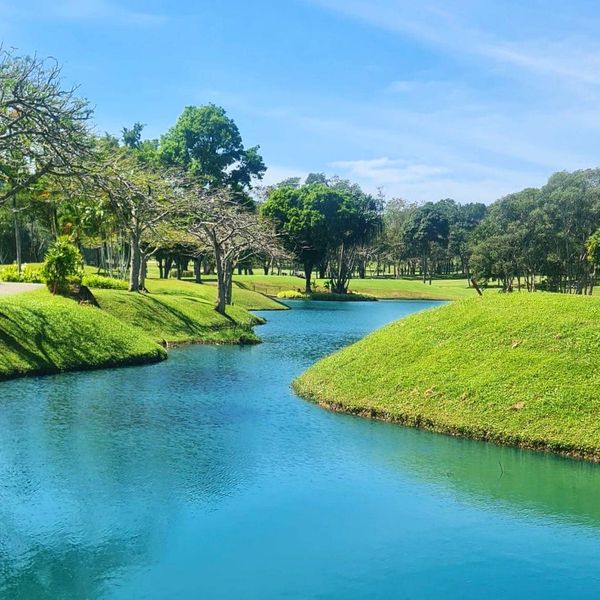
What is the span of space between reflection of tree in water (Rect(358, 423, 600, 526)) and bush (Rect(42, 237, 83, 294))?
23.5 metres

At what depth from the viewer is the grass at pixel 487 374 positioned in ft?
64.7

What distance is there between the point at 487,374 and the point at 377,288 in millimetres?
94183

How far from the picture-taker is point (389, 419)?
74.2ft

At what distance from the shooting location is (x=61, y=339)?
105ft

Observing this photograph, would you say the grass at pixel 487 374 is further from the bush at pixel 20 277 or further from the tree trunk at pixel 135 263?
the bush at pixel 20 277

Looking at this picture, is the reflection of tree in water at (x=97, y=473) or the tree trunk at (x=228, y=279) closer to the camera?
the reflection of tree in water at (x=97, y=473)

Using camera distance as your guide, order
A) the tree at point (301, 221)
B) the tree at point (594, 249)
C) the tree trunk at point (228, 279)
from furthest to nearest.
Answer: the tree at point (301, 221) → the tree at point (594, 249) → the tree trunk at point (228, 279)

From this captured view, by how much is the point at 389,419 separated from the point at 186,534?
1065 centimetres

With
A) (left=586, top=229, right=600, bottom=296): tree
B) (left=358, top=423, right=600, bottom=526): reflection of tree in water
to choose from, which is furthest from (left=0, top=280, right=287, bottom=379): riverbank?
(left=586, top=229, right=600, bottom=296): tree

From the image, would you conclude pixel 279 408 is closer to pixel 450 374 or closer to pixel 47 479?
pixel 450 374

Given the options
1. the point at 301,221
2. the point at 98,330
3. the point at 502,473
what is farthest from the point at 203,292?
the point at 502,473

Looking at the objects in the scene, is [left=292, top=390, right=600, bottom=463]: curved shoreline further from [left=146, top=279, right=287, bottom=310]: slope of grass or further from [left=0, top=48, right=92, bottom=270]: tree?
[left=146, top=279, right=287, bottom=310]: slope of grass

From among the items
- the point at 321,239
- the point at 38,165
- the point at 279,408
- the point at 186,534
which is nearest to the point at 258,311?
the point at 321,239

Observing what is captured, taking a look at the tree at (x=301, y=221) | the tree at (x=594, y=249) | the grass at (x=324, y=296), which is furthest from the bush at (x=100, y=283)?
the tree at (x=594, y=249)
